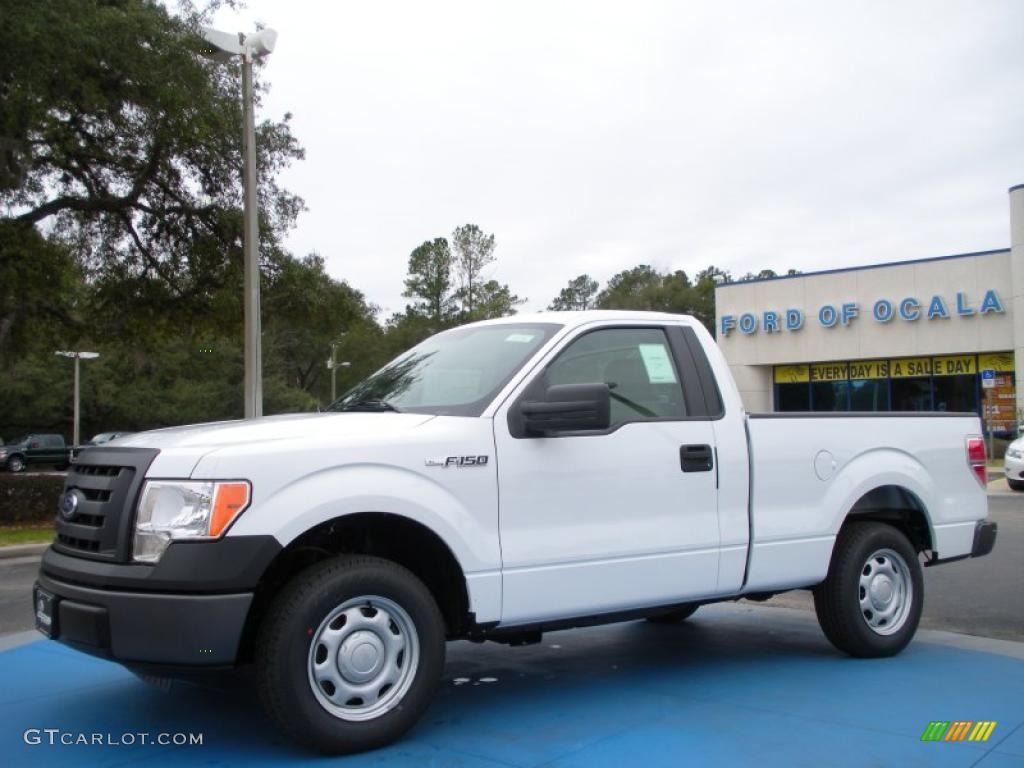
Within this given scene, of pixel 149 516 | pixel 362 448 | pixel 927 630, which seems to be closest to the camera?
pixel 149 516

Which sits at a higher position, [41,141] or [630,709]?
[41,141]

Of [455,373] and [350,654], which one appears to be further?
[455,373]

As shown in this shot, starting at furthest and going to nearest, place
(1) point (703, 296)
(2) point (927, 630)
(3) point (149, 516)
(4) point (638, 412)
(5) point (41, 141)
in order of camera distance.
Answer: (1) point (703, 296) < (5) point (41, 141) < (2) point (927, 630) < (4) point (638, 412) < (3) point (149, 516)

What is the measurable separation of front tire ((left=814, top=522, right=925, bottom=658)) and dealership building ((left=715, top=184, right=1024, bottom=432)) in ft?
82.4

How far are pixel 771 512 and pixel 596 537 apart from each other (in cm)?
118

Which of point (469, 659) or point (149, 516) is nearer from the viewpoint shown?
point (149, 516)

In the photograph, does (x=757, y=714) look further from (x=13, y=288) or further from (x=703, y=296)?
(x=703, y=296)

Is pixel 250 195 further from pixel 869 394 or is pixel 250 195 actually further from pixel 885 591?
pixel 869 394

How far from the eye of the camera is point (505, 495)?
4.60 metres

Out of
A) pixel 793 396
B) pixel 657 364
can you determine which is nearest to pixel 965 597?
pixel 657 364

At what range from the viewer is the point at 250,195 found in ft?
50.0

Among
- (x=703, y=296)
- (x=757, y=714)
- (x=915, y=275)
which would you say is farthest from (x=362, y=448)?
(x=703, y=296)

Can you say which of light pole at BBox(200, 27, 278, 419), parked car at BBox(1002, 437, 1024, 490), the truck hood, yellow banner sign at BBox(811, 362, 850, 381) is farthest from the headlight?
yellow banner sign at BBox(811, 362, 850, 381)

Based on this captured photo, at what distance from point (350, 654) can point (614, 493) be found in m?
1.49
